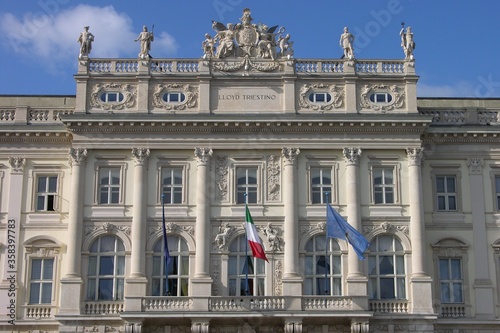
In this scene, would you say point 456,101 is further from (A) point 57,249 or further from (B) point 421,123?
Answer: (A) point 57,249

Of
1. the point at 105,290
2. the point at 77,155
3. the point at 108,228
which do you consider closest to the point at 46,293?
the point at 105,290

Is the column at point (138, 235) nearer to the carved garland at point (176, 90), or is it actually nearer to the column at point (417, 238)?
the carved garland at point (176, 90)

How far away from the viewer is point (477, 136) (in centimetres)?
4434

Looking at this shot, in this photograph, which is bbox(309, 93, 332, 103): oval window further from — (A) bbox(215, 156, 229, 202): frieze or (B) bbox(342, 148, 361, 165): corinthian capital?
(A) bbox(215, 156, 229, 202): frieze

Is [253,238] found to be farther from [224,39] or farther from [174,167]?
[224,39]

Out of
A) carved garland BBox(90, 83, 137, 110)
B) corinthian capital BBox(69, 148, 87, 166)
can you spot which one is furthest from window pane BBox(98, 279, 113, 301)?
carved garland BBox(90, 83, 137, 110)

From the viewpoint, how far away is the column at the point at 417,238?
40906 millimetres

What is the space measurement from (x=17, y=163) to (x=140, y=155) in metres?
6.03

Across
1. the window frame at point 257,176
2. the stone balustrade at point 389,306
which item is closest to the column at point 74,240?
the window frame at point 257,176

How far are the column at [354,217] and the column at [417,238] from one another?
90.4 inches

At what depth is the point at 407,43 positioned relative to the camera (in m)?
44.6

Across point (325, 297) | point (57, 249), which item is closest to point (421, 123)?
point (325, 297)

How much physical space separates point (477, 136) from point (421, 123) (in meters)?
3.34

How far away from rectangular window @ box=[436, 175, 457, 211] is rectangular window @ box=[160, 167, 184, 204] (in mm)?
12151
